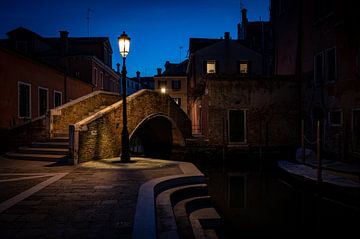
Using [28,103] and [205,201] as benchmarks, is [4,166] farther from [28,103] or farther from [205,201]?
[28,103]

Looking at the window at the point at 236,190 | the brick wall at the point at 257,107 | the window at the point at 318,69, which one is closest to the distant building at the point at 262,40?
the brick wall at the point at 257,107

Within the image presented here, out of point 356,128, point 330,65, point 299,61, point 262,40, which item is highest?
point 262,40

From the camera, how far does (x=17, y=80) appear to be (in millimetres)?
14047

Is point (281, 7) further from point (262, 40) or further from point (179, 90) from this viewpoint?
point (179, 90)

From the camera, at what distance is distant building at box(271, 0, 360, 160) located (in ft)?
45.1

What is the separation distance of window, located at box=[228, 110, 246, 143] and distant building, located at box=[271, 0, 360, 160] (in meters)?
3.92

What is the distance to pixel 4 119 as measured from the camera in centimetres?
1316

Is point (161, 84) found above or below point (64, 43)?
below

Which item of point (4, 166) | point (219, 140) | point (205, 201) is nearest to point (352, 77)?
point (219, 140)

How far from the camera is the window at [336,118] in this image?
1480cm

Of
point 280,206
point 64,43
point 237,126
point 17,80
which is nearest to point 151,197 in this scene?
point 280,206

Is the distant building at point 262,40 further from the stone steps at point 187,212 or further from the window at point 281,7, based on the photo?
the stone steps at point 187,212

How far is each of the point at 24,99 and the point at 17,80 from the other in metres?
1.22

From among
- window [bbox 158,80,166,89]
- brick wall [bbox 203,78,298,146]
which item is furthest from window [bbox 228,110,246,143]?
window [bbox 158,80,166,89]
